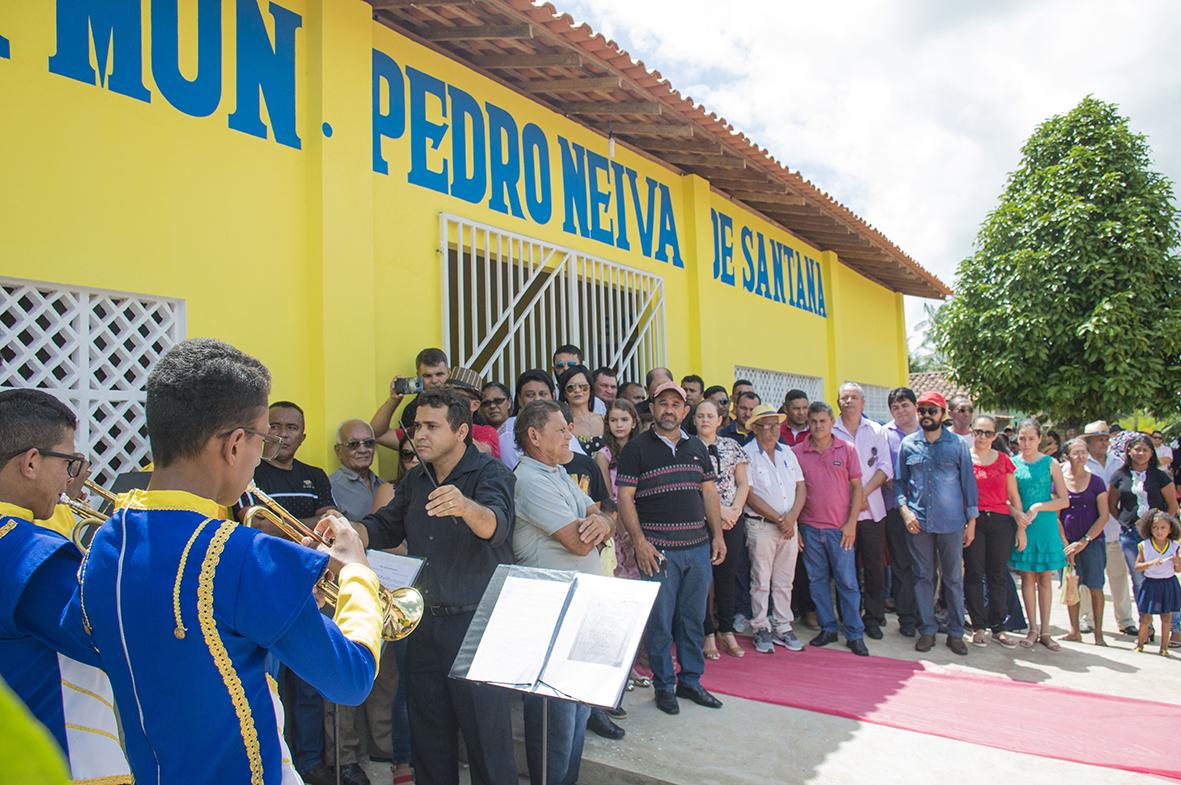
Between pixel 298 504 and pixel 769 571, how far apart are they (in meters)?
3.66

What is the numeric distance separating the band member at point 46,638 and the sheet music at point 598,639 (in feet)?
4.65

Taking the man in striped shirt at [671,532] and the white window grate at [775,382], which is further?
the white window grate at [775,382]

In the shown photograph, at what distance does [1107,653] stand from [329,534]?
699 centimetres

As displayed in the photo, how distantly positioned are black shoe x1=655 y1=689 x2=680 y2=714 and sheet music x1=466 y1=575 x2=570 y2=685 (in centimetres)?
197

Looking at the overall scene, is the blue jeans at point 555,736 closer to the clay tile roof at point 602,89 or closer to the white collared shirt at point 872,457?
the white collared shirt at point 872,457

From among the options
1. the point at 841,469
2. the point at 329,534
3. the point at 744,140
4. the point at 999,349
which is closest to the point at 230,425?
the point at 329,534

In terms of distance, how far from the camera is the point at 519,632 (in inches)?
122

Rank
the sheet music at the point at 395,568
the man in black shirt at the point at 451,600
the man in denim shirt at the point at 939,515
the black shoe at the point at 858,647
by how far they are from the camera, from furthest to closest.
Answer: the man in denim shirt at the point at 939,515
the black shoe at the point at 858,647
the man in black shirt at the point at 451,600
the sheet music at the point at 395,568

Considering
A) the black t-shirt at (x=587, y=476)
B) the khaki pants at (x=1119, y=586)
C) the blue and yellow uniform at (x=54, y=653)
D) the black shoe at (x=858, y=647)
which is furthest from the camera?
the khaki pants at (x=1119, y=586)

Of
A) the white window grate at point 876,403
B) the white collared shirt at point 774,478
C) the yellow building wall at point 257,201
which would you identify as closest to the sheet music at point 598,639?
the yellow building wall at point 257,201

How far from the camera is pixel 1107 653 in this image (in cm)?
677

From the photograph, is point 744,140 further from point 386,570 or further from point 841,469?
point 386,570

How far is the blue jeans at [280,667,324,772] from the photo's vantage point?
4.05 m

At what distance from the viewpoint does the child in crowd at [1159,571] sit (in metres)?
6.75
